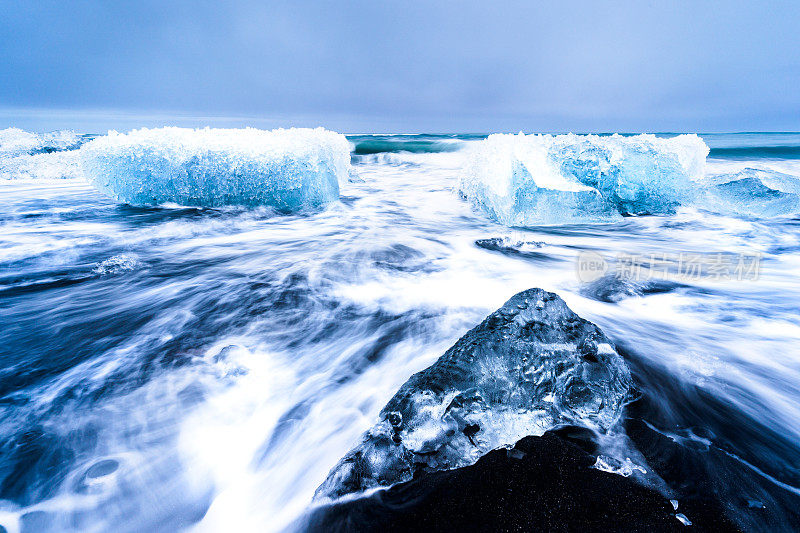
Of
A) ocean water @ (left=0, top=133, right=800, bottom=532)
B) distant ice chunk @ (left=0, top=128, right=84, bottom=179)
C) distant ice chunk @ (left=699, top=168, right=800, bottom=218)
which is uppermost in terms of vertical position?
distant ice chunk @ (left=0, top=128, right=84, bottom=179)

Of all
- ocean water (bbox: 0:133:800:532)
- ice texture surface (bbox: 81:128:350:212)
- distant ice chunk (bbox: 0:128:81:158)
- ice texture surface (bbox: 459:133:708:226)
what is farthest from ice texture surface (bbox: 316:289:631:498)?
distant ice chunk (bbox: 0:128:81:158)

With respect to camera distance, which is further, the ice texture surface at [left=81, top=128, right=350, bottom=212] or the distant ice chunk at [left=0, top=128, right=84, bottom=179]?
the distant ice chunk at [left=0, top=128, right=84, bottom=179]

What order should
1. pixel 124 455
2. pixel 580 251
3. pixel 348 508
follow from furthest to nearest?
pixel 580 251 → pixel 124 455 → pixel 348 508

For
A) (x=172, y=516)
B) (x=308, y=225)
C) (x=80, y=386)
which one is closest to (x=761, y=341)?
Answer: (x=172, y=516)

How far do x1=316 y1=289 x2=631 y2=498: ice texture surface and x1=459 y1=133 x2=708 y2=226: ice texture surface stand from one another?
2.89 meters

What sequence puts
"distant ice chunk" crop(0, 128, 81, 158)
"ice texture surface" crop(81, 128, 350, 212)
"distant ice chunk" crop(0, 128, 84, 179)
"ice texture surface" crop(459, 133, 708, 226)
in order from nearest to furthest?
"ice texture surface" crop(459, 133, 708, 226), "ice texture surface" crop(81, 128, 350, 212), "distant ice chunk" crop(0, 128, 84, 179), "distant ice chunk" crop(0, 128, 81, 158)

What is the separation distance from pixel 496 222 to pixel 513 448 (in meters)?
4.08

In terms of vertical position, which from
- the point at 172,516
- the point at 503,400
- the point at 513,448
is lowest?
the point at 172,516

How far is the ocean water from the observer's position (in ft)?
4.03

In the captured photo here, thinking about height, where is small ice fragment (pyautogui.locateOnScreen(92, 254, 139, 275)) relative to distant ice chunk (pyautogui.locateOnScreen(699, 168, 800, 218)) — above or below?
below

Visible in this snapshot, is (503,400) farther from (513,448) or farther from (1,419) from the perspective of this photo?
(1,419)

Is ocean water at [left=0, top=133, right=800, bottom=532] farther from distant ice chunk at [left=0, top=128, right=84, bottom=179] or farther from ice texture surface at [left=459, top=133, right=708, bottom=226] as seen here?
distant ice chunk at [left=0, top=128, right=84, bottom=179]

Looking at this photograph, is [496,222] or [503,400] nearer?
[503,400]

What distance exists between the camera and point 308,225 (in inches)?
194
